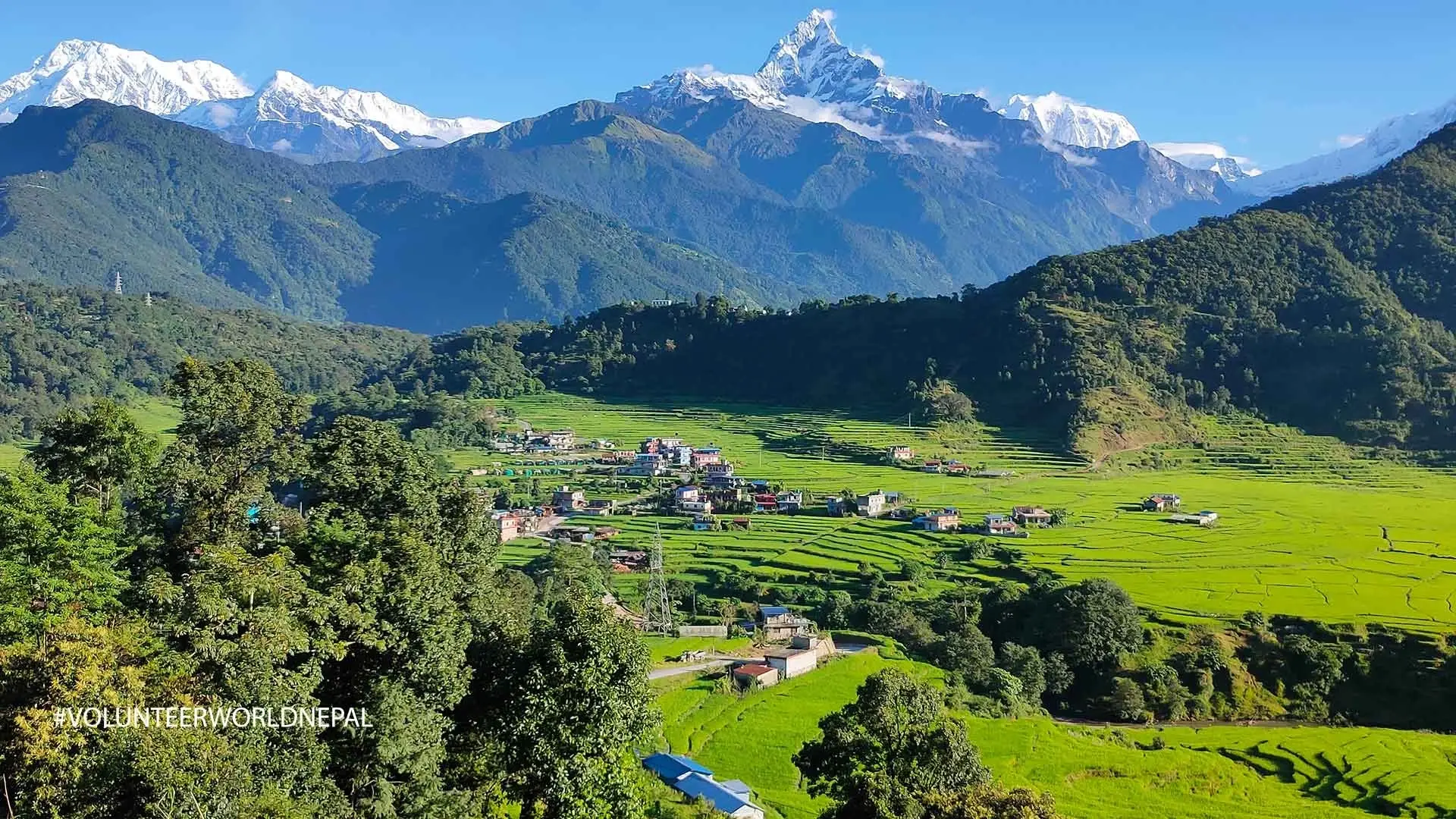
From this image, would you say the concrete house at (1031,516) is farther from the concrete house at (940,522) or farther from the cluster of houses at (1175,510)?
the cluster of houses at (1175,510)

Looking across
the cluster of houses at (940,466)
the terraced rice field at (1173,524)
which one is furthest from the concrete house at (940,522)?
the cluster of houses at (940,466)

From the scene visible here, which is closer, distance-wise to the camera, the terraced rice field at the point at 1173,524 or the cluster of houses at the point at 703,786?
the cluster of houses at the point at 703,786

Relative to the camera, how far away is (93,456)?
18.2m

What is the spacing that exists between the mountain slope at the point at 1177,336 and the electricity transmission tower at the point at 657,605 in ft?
135

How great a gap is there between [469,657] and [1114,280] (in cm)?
8636

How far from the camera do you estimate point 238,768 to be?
11984 millimetres

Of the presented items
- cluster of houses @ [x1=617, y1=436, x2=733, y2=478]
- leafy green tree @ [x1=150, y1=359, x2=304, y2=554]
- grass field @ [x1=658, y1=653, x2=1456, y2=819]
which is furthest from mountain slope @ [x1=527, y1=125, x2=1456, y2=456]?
leafy green tree @ [x1=150, y1=359, x2=304, y2=554]

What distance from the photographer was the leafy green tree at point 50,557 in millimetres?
14992

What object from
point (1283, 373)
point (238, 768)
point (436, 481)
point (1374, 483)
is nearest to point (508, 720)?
point (238, 768)

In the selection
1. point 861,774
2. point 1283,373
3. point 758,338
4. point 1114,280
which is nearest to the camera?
point 861,774

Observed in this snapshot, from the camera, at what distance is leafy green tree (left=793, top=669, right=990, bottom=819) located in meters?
15.4

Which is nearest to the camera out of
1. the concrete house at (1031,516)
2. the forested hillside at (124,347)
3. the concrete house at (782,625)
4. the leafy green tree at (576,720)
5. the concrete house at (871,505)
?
the leafy green tree at (576,720)

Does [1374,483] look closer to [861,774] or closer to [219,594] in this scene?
[861,774]

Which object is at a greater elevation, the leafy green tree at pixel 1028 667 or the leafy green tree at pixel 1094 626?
the leafy green tree at pixel 1094 626
